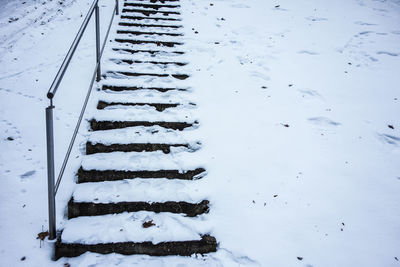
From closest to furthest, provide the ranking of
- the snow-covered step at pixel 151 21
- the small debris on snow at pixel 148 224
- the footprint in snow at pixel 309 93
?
the small debris on snow at pixel 148 224 < the footprint in snow at pixel 309 93 < the snow-covered step at pixel 151 21

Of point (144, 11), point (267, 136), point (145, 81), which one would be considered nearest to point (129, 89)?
point (145, 81)

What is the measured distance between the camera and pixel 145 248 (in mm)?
2014

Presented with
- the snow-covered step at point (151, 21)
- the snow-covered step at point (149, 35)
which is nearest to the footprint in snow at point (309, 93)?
the snow-covered step at point (149, 35)

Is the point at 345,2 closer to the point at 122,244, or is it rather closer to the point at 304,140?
the point at 304,140

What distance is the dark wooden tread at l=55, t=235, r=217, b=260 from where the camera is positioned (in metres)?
1.94

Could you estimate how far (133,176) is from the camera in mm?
2459

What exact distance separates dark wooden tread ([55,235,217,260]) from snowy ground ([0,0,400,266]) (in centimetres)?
6

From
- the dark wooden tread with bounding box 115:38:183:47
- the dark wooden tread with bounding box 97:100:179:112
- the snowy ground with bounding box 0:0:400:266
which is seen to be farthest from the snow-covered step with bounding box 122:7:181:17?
the dark wooden tread with bounding box 97:100:179:112

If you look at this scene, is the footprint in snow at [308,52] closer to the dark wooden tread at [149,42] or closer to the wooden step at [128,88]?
the dark wooden tread at [149,42]

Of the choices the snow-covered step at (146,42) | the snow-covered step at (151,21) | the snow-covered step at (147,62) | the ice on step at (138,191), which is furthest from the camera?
the snow-covered step at (151,21)

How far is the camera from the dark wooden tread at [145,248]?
1.94m

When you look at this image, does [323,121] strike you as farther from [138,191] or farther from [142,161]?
[138,191]

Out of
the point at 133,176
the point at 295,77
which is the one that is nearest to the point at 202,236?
the point at 133,176

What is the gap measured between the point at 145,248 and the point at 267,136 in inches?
70.4
